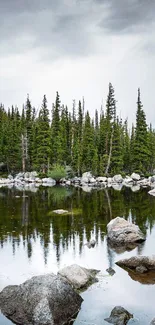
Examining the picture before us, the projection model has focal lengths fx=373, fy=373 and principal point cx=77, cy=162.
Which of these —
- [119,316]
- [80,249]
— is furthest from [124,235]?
[119,316]

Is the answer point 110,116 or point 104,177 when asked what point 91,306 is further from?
point 110,116

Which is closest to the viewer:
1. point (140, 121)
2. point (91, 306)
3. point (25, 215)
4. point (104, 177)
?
point (91, 306)

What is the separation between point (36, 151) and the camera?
70062 mm

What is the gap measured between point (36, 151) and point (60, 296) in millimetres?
59955

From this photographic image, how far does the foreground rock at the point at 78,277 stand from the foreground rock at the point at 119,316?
7.61ft

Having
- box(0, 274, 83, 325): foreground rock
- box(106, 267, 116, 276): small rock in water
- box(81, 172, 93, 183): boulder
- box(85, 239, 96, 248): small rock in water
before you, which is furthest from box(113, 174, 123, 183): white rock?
box(0, 274, 83, 325): foreground rock

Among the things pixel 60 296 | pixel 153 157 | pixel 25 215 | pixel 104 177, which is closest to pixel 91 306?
pixel 60 296

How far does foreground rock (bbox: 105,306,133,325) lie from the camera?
402 inches

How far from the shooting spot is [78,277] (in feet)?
42.9

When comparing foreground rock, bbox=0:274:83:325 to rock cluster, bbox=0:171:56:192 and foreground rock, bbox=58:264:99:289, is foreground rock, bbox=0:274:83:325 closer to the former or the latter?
foreground rock, bbox=58:264:99:289

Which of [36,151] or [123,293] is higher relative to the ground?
[36,151]

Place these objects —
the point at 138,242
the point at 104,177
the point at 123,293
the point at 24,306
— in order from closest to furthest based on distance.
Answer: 1. the point at 24,306
2. the point at 123,293
3. the point at 138,242
4. the point at 104,177

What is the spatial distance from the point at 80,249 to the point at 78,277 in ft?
15.2

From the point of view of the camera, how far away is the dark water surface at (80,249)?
11.7 meters
